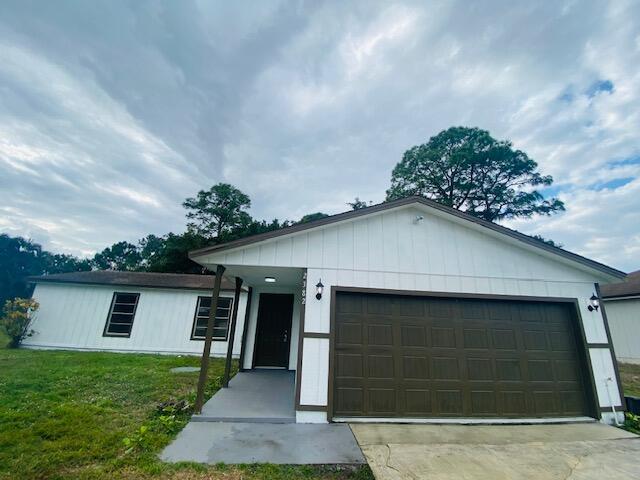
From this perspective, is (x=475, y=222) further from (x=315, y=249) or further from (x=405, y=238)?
(x=315, y=249)

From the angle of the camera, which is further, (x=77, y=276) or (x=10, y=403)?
(x=77, y=276)

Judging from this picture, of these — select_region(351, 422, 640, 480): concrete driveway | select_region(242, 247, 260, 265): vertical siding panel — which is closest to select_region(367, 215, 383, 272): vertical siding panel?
select_region(242, 247, 260, 265): vertical siding panel

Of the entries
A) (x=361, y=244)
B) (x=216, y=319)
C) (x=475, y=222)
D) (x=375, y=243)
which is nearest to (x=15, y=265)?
(x=216, y=319)

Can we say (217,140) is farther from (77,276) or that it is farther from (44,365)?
(44,365)

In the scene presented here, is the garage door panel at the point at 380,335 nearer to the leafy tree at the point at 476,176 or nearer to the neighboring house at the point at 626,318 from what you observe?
the neighboring house at the point at 626,318

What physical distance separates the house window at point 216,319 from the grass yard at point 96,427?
3.44 m

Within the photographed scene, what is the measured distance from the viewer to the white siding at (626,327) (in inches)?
417

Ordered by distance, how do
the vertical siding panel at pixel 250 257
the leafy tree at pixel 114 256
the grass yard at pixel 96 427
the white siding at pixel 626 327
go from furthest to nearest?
the leafy tree at pixel 114 256, the white siding at pixel 626 327, the vertical siding panel at pixel 250 257, the grass yard at pixel 96 427

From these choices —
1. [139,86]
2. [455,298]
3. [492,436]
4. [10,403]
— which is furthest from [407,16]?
[10,403]

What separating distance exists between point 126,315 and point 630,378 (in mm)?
18157

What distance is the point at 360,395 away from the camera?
15.4 ft

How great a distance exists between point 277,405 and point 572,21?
471 inches

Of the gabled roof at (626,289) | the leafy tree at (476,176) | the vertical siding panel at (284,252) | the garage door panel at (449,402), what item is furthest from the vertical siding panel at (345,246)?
the leafy tree at (476,176)

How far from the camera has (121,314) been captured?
10578mm
